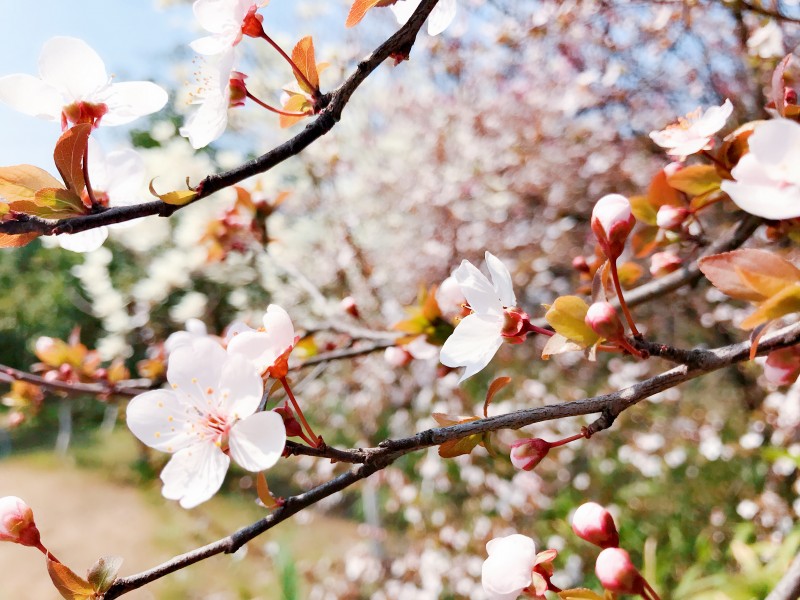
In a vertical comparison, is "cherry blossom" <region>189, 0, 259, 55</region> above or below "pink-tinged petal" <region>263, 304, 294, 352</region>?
above

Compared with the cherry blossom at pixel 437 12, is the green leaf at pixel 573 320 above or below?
below

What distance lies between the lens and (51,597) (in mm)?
2711

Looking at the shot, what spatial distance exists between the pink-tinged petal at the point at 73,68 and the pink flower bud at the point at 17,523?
1.04 ft

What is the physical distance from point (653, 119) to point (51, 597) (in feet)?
11.0

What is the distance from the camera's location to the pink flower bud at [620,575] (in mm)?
365

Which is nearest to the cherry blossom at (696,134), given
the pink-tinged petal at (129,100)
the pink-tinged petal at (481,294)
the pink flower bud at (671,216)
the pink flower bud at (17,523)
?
the pink flower bud at (671,216)

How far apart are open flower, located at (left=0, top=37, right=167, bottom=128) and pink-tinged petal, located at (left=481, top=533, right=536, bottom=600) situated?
0.43 metres

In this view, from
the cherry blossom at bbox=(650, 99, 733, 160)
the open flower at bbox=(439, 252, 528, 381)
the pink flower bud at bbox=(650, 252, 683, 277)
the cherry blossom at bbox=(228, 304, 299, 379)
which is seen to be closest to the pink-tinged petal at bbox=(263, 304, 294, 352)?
the cherry blossom at bbox=(228, 304, 299, 379)

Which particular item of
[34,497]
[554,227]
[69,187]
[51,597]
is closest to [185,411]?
[69,187]

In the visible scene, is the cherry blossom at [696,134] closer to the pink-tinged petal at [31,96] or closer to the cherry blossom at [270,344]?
the cherry blossom at [270,344]

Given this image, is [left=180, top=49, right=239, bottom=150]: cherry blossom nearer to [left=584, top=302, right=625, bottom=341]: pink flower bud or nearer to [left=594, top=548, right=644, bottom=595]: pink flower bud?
[left=584, top=302, right=625, bottom=341]: pink flower bud

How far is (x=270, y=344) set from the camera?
1.33ft

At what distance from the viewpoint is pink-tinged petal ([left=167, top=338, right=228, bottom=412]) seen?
16.0 inches

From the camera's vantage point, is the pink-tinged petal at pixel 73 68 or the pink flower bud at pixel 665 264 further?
the pink flower bud at pixel 665 264
